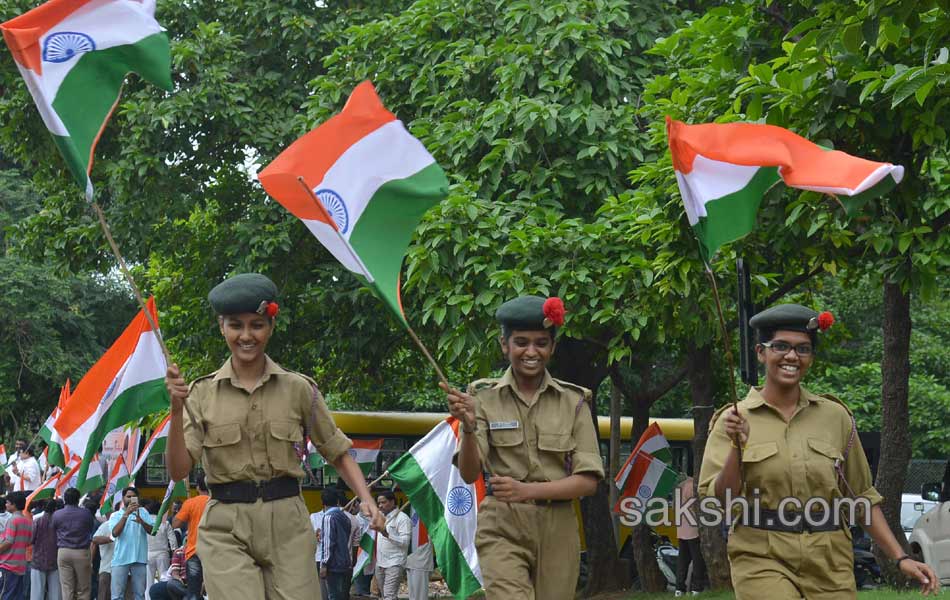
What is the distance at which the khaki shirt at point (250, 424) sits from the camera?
22.9ft

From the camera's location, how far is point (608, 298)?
50.2 ft

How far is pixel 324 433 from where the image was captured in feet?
24.0

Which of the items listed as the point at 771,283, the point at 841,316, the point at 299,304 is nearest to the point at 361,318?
the point at 299,304

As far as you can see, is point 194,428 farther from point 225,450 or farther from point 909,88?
point 909,88

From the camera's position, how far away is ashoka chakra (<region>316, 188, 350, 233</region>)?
25.0 feet

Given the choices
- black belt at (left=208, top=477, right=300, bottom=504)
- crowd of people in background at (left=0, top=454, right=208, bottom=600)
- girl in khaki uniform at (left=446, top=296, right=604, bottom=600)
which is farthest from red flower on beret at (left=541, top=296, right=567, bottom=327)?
crowd of people in background at (left=0, top=454, right=208, bottom=600)

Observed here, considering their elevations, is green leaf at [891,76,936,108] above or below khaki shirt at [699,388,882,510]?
above

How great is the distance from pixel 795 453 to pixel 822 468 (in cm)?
14

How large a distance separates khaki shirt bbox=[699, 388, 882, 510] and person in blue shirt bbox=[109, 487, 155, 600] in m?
13.7

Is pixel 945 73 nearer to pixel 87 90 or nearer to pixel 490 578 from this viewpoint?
pixel 490 578

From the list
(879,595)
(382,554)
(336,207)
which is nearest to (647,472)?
(382,554)

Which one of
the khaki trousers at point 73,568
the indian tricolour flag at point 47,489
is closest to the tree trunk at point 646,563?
the khaki trousers at point 73,568

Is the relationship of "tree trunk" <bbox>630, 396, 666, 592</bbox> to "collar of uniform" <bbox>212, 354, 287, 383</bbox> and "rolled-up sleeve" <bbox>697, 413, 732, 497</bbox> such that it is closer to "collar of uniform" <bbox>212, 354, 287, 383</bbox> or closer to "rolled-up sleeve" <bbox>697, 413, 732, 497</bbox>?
"rolled-up sleeve" <bbox>697, 413, 732, 497</bbox>

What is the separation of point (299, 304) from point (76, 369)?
47.9ft
